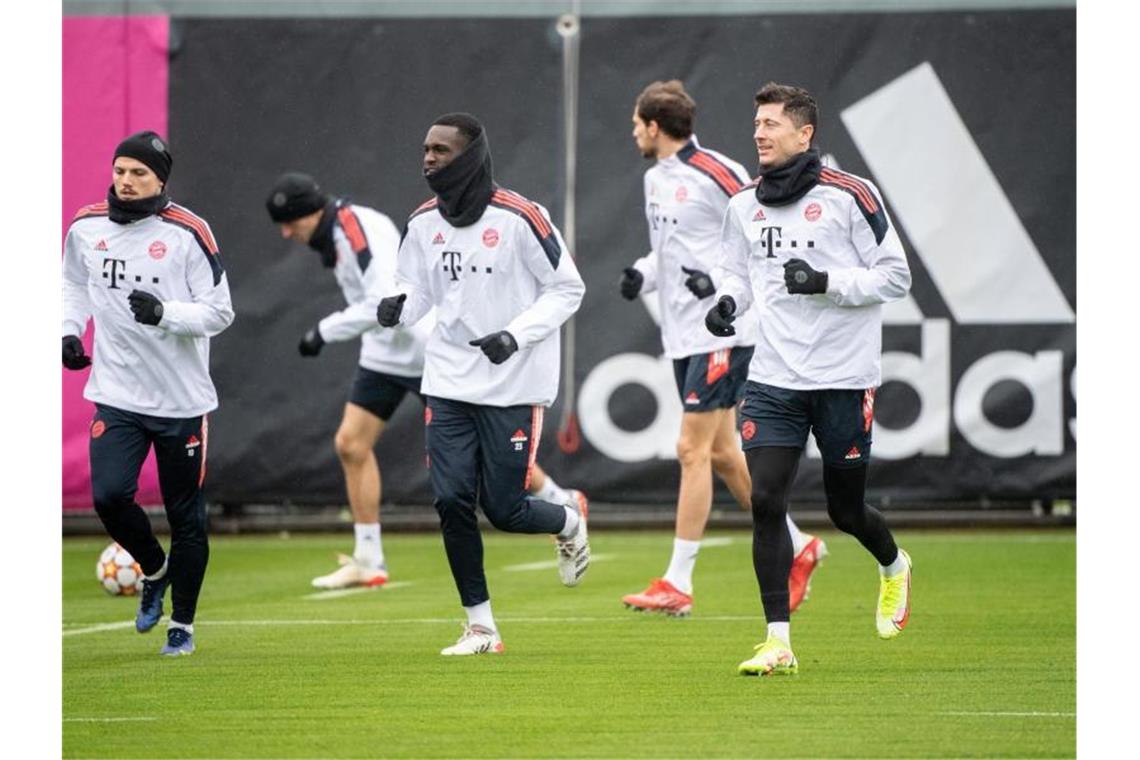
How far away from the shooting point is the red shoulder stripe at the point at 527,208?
9.17 meters

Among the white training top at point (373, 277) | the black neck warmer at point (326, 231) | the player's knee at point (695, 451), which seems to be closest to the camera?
the player's knee at point (695, 451)

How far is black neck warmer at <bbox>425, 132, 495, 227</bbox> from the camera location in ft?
29.6

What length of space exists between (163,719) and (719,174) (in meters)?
5.07

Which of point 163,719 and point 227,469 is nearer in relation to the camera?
point 163,719

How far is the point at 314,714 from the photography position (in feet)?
24.6

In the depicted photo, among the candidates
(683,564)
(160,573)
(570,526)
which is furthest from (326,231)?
(570,526)

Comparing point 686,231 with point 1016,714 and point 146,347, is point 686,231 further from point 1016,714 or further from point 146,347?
point 1016,714

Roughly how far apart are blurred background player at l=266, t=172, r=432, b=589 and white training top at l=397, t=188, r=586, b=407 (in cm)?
327

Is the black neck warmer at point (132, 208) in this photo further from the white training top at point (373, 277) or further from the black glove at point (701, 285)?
the white training top at point (373, 277)

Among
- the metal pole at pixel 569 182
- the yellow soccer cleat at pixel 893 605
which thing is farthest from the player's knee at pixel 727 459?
the metal pole at pixel 569 182

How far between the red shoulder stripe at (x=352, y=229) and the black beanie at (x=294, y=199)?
134 mm

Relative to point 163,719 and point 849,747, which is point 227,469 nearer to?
point 163,719

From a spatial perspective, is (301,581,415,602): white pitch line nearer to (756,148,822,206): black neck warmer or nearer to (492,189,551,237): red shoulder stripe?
(492,189,551,237): red shoulder stripe
